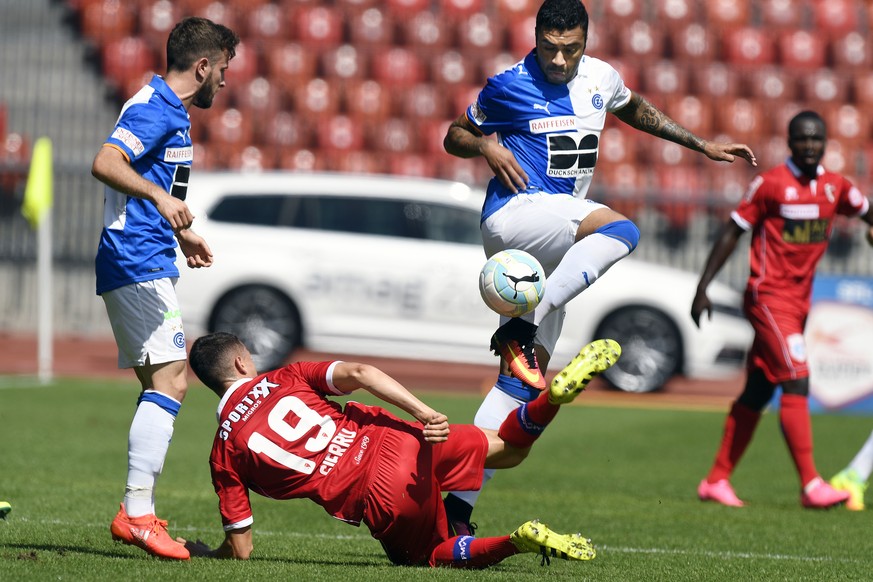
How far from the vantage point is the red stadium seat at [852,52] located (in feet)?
65.3

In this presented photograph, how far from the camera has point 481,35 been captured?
19.5 m

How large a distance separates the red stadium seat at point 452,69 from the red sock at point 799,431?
11.7 meters

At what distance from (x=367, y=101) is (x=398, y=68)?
808mm

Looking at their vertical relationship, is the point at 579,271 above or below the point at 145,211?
below

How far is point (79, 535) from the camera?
5.83 meters

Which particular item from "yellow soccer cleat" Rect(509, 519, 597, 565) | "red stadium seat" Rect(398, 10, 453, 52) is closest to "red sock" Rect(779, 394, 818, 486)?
"yellow soccer cleat" Rect(509, 519, 597, 565)

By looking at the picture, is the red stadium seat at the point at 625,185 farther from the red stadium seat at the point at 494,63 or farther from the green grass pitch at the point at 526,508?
the green grass pitch at the point at 526,508

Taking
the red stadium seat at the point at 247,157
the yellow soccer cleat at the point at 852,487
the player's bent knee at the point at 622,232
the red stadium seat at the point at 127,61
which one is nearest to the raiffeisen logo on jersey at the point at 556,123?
the player's bent knee at the point at 622,232

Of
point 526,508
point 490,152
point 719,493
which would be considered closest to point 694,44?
point 719,493

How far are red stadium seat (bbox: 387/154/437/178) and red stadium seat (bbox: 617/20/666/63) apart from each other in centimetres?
365

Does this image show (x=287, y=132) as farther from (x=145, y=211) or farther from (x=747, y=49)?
(x=145, y=211)

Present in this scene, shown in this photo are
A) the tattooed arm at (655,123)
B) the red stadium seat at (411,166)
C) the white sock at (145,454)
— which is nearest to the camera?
the white sock at (145,454)

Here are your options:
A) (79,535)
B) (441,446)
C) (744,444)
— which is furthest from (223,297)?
(441,446)

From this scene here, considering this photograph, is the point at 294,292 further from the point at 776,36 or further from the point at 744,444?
the point at 776,36
